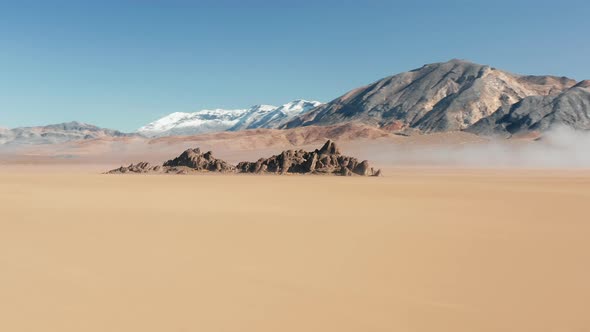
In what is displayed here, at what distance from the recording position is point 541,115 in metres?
117

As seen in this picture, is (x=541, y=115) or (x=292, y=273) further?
(x=541, y=115)

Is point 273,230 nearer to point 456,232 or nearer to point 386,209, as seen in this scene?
point 456,232

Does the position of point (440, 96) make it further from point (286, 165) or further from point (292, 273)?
point (292, 273)

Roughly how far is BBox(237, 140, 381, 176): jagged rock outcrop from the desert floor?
26.0 metres

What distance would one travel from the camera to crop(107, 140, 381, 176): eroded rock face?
37094 mm

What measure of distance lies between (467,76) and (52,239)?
182575mm

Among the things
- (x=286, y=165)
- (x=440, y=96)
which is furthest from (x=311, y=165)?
(x=440, y=96)

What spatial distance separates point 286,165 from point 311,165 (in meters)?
2.22

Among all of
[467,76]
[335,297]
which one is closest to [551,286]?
[335,297]

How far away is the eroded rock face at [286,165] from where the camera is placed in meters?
37.1

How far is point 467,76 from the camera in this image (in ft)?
565

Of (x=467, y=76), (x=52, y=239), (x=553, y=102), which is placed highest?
(x=467, y=76)

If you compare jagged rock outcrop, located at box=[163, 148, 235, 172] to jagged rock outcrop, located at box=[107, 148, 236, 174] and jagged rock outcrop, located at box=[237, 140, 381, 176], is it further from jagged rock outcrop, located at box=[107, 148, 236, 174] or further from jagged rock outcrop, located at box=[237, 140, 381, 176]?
jagged rock outcrop, located at box=[237, 140, 381, 176]

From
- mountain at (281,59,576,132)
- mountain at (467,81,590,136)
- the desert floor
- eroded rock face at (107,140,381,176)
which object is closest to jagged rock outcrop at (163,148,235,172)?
eroded rock face at (107,140,381,176)
